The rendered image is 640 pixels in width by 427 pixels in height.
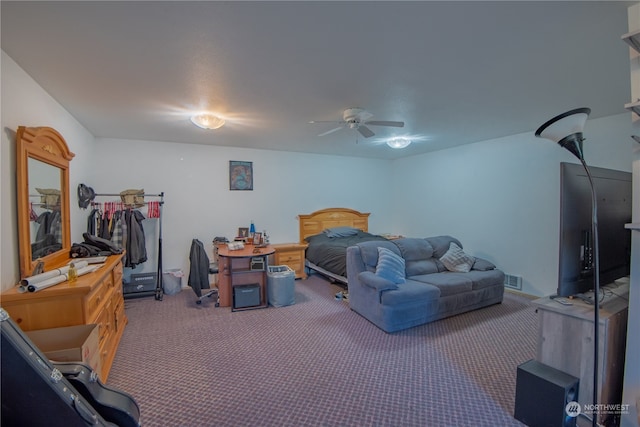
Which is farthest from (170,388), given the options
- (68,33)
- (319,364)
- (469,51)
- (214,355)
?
(469,51)

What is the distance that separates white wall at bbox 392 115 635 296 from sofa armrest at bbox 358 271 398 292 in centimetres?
246

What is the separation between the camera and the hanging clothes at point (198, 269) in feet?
12.8

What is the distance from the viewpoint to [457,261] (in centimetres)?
403

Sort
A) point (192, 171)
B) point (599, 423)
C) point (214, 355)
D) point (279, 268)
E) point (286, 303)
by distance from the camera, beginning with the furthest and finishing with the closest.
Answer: point (192, 171) → point (279, 268) → point (286, 303) → point (214, 355) → point (599, 423)

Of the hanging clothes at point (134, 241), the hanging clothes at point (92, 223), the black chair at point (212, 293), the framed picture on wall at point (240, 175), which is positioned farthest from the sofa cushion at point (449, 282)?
the hanging clothes at point (92, 223)

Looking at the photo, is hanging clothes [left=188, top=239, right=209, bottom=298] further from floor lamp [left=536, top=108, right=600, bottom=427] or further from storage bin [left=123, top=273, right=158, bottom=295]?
floor lamp [left=536, top=108, right=600, bottom=427]

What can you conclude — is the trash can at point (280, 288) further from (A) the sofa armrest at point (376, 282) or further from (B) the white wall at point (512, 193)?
(B) the white wall at point (512, 193)

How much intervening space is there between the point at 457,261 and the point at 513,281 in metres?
1.09

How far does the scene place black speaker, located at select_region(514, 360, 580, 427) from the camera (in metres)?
1.63

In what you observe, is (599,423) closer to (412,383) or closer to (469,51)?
(412,383)

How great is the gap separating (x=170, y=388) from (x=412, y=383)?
6.20ft

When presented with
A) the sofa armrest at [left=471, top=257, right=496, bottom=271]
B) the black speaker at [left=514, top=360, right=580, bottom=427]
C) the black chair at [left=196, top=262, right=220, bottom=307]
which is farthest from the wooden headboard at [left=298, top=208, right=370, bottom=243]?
the black speaker at [left=514, top=360, right=580, bottom=427]

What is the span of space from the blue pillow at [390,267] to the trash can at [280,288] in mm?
1284

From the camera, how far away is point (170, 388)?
2.16m
